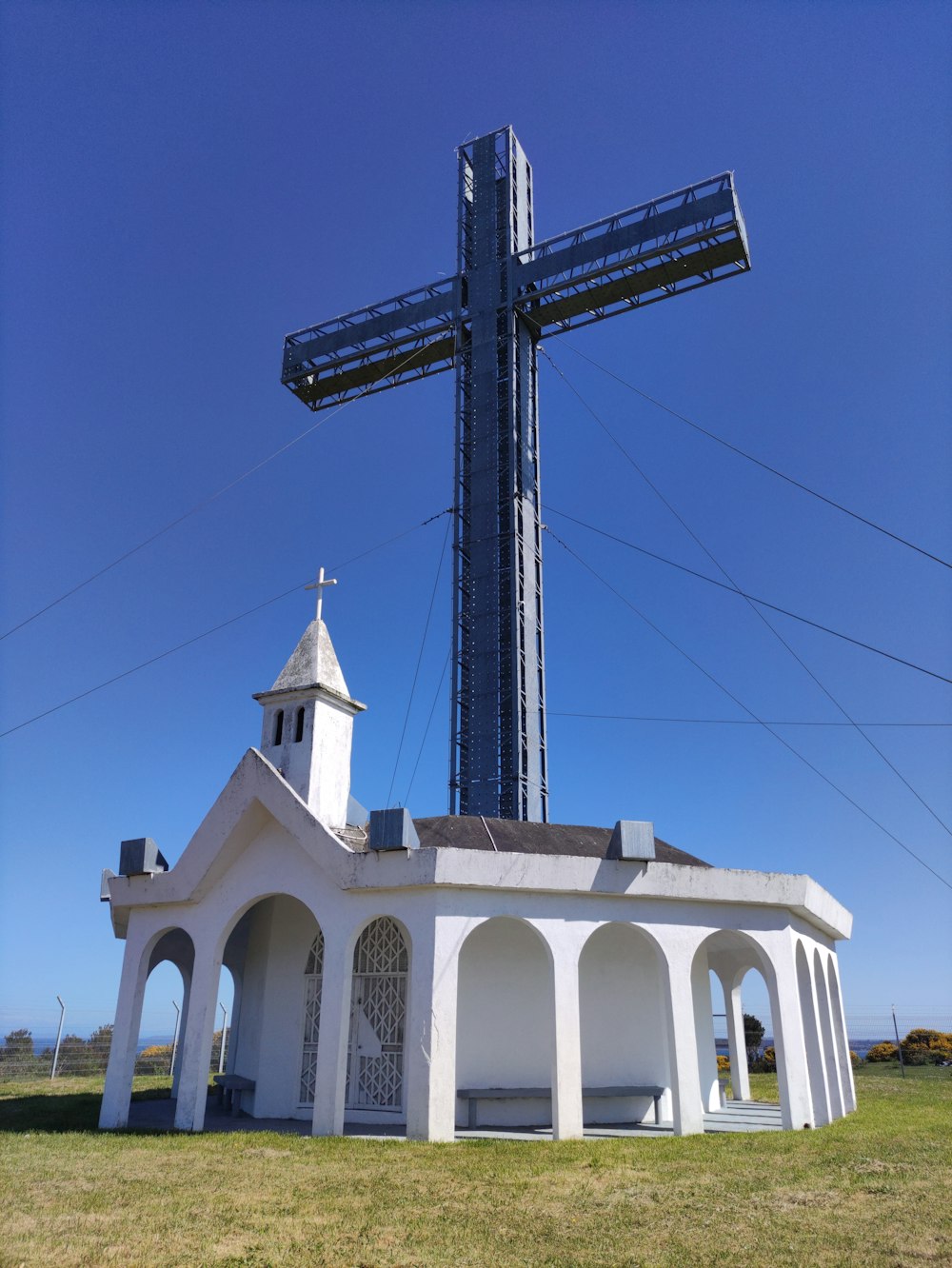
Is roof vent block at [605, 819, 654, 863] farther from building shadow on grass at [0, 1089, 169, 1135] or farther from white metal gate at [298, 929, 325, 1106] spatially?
building shadow on grass at [0, 1089, 169, 1135]

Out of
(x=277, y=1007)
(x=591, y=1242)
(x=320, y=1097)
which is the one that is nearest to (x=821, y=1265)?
(x=591, y=1242)

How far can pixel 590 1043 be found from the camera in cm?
1884

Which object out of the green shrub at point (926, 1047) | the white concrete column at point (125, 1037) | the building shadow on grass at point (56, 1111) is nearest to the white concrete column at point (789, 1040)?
the building shadow on grass at point (56, 1111)

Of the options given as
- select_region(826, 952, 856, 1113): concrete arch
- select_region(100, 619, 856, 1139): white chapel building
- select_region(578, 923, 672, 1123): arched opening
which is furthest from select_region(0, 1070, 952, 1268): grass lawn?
select_region(826, 952, 856, 1113): concrete arch

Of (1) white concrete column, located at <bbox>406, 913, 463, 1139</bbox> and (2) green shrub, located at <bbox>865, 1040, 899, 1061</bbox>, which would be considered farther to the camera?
(2) green shrub, located at <bbox>865, 1040, 899, 1061</bbox>

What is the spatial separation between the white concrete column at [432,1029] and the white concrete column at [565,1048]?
1.74m

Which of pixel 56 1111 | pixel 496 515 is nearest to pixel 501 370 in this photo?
pixel 496 515

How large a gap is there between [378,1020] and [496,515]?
535 inches

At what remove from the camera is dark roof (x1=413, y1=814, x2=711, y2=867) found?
61.8 ft

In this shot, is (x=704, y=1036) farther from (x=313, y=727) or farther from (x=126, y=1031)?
(x=126, y=1031)

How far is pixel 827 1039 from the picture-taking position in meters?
21.7

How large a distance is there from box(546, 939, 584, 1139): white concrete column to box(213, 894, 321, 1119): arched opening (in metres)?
5.93

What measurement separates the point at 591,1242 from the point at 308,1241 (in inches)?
114

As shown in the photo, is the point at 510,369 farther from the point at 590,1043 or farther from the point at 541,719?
the point at 590,1043
